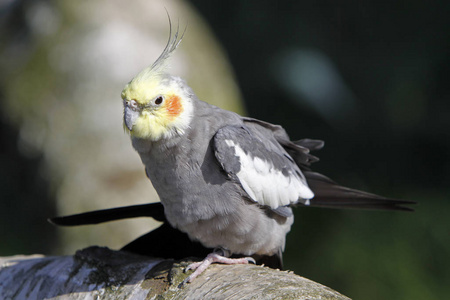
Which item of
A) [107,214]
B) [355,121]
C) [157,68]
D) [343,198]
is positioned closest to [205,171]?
[157,68]

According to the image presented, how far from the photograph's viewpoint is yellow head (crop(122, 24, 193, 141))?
2387 millimetres

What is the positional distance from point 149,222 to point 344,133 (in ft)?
9.35

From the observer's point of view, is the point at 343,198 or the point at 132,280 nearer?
the point at 132,280

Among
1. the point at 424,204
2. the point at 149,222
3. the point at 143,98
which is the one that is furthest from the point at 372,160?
the point at 143,98

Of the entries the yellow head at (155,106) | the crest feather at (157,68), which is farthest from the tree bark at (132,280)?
the crest feather at (157,68)

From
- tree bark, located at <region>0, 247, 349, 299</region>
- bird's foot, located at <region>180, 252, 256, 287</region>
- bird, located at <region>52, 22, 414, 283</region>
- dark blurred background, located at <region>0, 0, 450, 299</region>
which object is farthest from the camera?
dark blurred background, located at <region>0, 0, 450, 299</region>

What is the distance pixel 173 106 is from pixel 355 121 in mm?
4467

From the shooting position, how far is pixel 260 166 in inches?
105

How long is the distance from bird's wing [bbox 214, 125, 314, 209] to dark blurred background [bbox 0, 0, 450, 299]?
6.87 ft

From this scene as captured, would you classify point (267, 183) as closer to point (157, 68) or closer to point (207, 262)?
point (207, 262)

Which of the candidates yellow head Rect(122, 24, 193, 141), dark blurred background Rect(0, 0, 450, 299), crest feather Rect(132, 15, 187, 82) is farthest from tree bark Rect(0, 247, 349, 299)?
dark blurred background Rect(0, 0, 450, 299)

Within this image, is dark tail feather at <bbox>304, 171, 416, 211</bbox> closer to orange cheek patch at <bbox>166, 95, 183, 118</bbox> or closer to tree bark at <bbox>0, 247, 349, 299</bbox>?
tree bark at <bbox>0, 247, 349, 299</bbox>

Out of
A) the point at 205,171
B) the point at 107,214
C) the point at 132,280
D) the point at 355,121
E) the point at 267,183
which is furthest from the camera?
the point at 355,121

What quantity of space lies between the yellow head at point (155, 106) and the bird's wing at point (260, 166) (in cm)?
22
